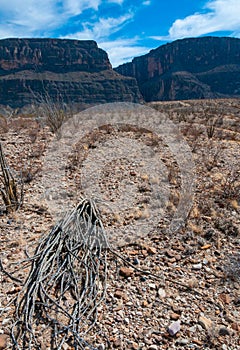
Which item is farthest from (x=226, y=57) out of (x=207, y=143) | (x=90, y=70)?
(x=207, y=143)

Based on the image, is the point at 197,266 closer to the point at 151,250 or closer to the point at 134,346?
the point at 151,250

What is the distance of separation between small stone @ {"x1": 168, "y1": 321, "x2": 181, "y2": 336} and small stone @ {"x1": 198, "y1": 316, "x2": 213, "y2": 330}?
18 cm

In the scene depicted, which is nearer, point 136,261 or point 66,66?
point 136,261

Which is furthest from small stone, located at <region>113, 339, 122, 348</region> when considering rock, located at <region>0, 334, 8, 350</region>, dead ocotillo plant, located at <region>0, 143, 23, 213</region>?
dead ocotillo plant, located at <region>0, 143, 23, 213</region>

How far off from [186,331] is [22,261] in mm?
1499

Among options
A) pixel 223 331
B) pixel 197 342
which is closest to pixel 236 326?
pixel 223 331

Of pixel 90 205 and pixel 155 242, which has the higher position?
pixel 90 205

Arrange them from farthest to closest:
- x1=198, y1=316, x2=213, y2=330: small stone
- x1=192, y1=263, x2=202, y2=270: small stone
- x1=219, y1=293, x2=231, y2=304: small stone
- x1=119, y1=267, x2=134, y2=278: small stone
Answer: x1=192, y1=263, x2=202, y2=270: small stone, x1=119, y1=267, x2=134, y2=278: small stone, x1=219, y1=293, x2=231, y2=304: small stone, x1=198, y1=316, x2=213, y2=330: small stone

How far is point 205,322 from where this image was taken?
6.03 feet

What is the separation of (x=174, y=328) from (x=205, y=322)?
25 centimetres

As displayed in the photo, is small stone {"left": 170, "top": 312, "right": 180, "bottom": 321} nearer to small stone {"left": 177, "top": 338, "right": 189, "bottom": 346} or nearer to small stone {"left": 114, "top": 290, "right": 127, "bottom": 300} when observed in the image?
small stone {"left": 177, "top": 338, "right": 189, "bottom": 346}

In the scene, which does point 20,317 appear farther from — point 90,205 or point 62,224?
point 90,205

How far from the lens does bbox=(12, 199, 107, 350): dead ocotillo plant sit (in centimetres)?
169

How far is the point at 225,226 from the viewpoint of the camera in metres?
2.92
